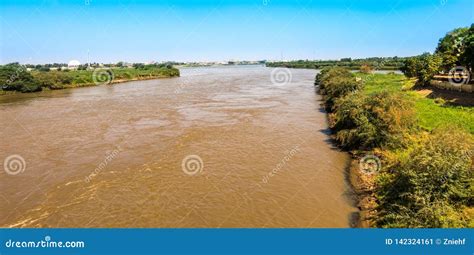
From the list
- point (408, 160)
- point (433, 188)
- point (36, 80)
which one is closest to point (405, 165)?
point (408, 160)

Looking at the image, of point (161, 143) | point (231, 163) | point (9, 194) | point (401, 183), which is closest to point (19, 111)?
point (161, 143)

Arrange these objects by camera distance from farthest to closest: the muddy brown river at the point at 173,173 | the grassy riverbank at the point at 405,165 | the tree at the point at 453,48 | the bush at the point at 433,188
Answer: the tree at the point at 453,48 → the muddy brown river at the point at 173,173 → the grassy riverbank at the point at 405,165 → the bush at the point at 433,188

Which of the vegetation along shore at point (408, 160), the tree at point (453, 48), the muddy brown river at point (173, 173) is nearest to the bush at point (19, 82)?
the muddy brown river at point (173, 173)

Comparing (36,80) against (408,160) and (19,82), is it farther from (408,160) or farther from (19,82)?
(408,160)

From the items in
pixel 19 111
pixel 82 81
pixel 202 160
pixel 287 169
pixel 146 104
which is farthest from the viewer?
pixel 82 81

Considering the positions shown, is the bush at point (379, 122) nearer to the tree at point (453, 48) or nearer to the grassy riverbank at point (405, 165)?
the grassy riverbank at point (405, 165)

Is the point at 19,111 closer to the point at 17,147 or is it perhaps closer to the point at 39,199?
the point at 17,147
